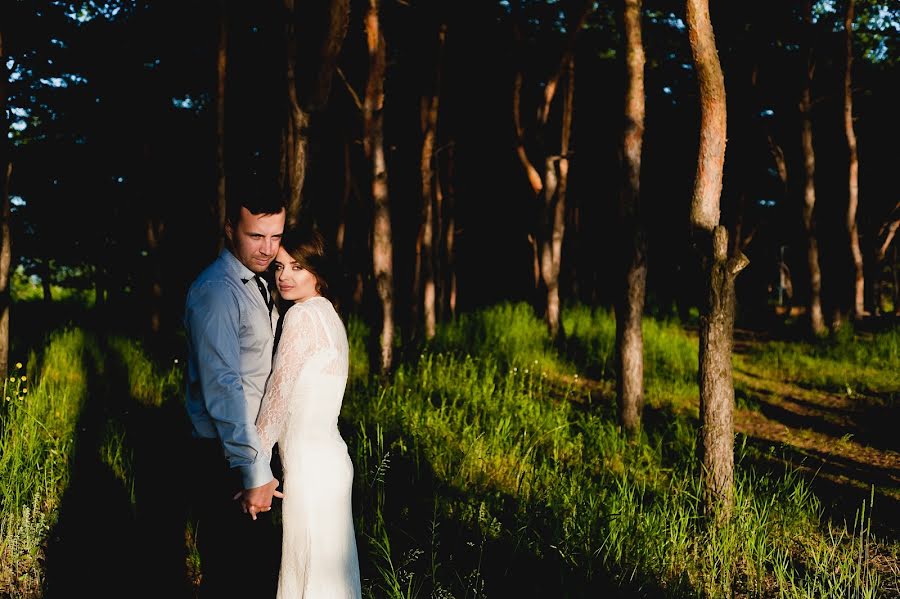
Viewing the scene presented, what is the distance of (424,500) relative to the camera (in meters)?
4.95

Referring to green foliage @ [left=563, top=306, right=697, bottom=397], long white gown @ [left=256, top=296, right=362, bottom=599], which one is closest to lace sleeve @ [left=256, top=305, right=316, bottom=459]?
long white gown @ [left=256, top=296, right=362, bottom=599]

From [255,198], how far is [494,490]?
9.55ft

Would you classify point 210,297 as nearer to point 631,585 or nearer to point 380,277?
point 631,585

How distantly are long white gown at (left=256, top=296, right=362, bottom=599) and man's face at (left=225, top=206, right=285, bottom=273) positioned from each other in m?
0.23

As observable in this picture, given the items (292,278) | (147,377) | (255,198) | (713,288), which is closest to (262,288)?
(292,278)

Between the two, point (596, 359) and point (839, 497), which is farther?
point (596, 359)

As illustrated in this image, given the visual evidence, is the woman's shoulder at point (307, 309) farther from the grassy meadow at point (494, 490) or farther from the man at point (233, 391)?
the grassy meadow at point (494, 490)

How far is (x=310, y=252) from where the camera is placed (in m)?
3.10

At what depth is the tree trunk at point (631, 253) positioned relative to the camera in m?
7.23

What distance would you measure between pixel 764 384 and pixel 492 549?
24.7 feet

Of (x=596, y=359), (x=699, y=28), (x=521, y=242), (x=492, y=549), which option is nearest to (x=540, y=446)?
(x=492, y=549)

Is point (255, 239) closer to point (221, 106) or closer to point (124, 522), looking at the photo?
point (124, 522)

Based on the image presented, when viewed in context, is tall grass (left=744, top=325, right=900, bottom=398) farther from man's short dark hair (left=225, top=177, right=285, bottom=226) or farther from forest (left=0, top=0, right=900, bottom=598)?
man's short dark hair (left=225, top=177, right=285, bottom=226)

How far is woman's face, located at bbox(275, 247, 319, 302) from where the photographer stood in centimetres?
310
